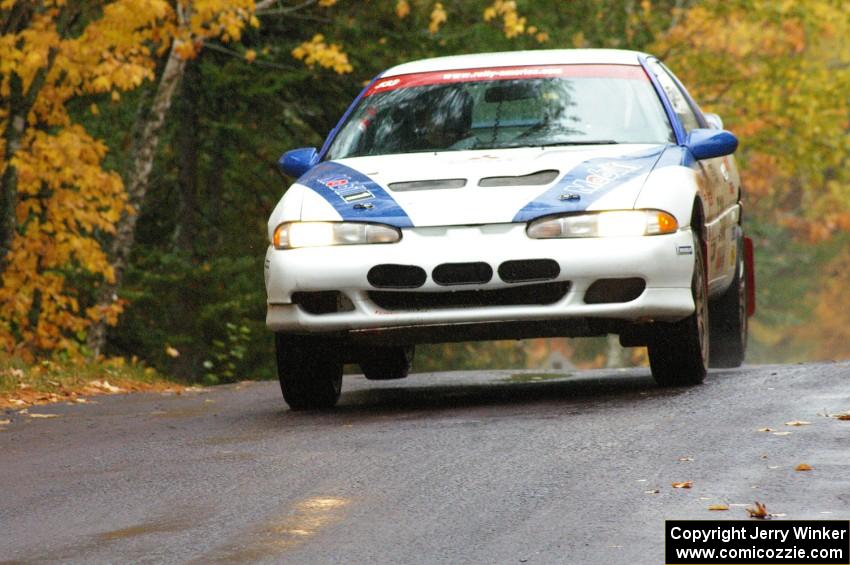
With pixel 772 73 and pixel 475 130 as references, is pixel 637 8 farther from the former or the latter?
pixel 475 130

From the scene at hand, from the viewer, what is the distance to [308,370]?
30.2ft

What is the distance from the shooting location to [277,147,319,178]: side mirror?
963cm

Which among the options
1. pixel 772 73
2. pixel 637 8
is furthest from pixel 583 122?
pixel 772 73

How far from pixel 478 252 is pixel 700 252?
1.40 meters

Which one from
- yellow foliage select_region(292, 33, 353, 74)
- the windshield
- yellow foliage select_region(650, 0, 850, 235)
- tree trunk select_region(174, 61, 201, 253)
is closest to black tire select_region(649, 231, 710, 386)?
the windshield

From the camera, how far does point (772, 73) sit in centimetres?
3369

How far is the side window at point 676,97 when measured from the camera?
32.7ft

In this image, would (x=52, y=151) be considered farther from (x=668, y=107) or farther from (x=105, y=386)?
(x=668, y=107)

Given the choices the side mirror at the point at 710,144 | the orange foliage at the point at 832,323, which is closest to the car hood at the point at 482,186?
the side mirror at the point at 710,144

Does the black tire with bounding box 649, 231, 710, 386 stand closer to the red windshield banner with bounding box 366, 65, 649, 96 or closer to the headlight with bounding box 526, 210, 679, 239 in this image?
the headlight with bounding box 526, 210, 679, 239

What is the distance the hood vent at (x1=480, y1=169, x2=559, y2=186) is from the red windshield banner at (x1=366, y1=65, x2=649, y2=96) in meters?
1.37

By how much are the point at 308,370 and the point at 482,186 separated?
4.83 feet

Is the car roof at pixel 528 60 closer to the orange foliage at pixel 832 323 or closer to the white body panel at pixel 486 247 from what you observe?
the white body panel at pixel 486 247

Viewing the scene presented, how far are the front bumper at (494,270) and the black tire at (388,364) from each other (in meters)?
2.18
